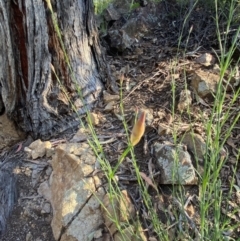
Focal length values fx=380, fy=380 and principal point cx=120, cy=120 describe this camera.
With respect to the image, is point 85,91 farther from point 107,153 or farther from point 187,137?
point 187,137

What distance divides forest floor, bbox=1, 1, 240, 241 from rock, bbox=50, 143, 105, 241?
9 cm

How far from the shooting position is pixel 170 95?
1842 millimetres

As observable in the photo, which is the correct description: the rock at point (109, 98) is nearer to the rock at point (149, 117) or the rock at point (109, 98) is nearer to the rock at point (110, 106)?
the rock at point (110, 106)

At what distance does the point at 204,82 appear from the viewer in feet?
5.88

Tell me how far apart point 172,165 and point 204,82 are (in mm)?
518

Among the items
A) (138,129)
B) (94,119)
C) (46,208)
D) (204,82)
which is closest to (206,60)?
(204,82)

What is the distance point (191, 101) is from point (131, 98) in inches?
12.3

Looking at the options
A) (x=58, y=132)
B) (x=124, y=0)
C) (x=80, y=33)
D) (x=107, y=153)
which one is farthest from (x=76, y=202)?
(x=124, y=0)

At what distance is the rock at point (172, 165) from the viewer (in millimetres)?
1451

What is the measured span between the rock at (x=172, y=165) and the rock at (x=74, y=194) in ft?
0.84

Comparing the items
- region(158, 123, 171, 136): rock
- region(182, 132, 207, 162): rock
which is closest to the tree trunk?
region(158, 123, 171, 136): rock

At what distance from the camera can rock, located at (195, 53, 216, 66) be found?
1955 mm

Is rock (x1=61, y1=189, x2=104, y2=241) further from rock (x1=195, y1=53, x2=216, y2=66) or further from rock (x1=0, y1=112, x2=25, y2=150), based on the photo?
rock (x1=195, y1=53, x2=216, y2=66)

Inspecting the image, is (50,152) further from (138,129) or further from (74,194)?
(138,129)
